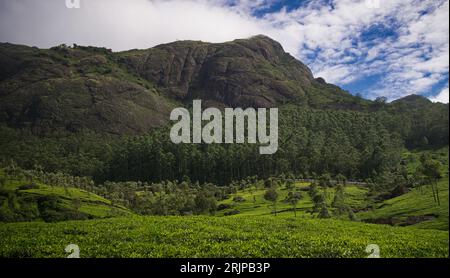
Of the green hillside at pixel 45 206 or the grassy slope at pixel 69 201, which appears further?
the grassy slope at pixel 69 201

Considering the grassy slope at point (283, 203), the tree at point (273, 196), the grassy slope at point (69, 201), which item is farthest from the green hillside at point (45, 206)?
the tree at point (273, 196)

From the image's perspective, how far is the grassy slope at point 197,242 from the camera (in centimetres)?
2152

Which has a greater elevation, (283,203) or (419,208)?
(419,208)

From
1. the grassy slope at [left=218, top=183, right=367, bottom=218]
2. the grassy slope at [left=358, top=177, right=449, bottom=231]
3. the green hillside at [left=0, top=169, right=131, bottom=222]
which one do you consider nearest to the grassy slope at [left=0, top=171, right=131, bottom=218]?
the green hillside at [left=0, top=169, right=131, bottom=222]

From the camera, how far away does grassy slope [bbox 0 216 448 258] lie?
70.6ft

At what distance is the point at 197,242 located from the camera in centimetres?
2392

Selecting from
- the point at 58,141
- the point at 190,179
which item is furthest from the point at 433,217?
the point at 58,141

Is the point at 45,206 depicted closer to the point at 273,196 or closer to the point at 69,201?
the point at 69,201

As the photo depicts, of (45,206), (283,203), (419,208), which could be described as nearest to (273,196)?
(283,203)

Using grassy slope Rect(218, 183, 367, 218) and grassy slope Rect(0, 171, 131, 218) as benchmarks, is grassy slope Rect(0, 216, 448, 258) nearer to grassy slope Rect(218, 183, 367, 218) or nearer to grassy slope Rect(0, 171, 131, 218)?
grassy slope Rect(0, 171, 131, 218)

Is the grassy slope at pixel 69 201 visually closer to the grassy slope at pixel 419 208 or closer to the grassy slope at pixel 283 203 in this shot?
the grassy slope at pixel 283 203

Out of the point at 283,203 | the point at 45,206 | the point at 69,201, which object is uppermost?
the point at 69,201

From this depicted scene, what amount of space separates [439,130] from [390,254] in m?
141
